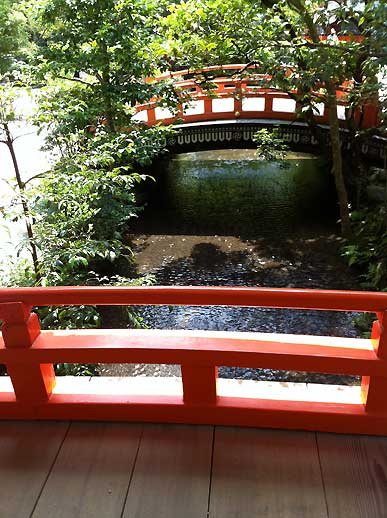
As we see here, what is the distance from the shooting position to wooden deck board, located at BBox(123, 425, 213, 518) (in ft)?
6.86

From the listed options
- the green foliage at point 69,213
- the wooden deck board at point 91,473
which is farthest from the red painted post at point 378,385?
the green foliage at point 69,213

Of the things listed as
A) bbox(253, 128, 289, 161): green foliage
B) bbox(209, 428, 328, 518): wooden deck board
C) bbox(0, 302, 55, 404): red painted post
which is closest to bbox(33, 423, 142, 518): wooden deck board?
bbox(0, 302, 55, 404): red painted post

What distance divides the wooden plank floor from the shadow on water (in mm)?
3600

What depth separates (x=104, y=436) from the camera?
8.12ft

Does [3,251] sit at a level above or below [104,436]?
below

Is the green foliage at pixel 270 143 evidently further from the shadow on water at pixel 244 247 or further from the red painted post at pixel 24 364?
the red painted post at pixel 24 364

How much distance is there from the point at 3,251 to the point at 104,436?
683 cm

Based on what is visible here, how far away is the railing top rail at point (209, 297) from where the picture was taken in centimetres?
218

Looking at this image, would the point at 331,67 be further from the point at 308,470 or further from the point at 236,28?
the point at 308,470

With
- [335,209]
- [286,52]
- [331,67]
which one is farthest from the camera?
[335,209]

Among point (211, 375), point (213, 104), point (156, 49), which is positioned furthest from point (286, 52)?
point (213, 104)

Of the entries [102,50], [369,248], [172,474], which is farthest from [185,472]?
[369,248]

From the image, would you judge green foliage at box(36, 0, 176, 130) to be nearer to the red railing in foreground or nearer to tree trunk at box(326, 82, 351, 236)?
tree trunk at box(326, 82, 351, 236)

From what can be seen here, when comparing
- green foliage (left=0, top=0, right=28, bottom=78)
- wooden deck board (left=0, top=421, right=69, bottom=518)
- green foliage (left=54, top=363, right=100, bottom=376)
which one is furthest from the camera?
green foliage (left=0, top=0, right=28, bottom=78)
